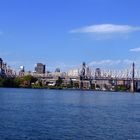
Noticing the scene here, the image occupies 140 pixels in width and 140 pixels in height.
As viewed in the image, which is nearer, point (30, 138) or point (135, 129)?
point (30, 138)

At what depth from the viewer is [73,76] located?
596ft

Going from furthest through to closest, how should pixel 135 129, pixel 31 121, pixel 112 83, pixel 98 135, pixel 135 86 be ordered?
pixel 112 83 < pixel 135 86 < pixel 31 121 < pixel 135 129 < pixel 98 135

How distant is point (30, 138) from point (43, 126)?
17.0 feet

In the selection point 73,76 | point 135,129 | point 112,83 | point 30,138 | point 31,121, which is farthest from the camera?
point 112,83

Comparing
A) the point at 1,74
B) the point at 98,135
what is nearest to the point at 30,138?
the point at 98,135

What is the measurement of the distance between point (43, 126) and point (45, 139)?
506cm

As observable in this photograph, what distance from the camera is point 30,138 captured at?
25.4 metres

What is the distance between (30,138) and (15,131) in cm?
252

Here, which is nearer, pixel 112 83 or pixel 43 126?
pixel 43 126

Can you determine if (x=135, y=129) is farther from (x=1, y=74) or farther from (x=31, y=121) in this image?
(x=1, y=74)

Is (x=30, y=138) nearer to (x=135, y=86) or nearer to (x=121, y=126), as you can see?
(x=121, y=126)

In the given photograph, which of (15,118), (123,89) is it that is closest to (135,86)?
(123,89)

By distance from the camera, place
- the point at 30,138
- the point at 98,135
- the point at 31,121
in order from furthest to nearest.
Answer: the point at 31,121 → the point at 98,135 → the point at 30,138

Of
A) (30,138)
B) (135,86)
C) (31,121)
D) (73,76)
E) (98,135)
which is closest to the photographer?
(30,138)
